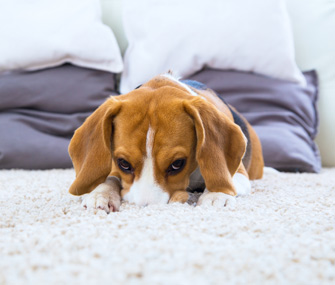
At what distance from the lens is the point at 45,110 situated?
3.06 m

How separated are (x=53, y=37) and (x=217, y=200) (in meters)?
2.04

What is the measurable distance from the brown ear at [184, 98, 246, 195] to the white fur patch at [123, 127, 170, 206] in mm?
182

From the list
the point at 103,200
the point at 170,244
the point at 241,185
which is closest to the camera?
the point at 170,244

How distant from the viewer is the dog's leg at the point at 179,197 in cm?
152

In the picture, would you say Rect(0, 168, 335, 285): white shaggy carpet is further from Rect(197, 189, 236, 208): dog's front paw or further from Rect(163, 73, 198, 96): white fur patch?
Rect(163, 73, 198, 96): white fur patch

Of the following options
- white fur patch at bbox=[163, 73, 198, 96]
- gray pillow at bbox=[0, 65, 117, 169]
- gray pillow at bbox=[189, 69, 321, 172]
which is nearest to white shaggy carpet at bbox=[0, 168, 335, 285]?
white fur patch at bbox=[163, 73, 198, 96]

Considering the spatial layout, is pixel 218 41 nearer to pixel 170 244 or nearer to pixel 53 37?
pixel 53 37

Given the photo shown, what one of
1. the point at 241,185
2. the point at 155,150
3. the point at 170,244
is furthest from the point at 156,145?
the point at 170,244

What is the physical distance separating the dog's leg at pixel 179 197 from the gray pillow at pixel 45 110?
144 cm

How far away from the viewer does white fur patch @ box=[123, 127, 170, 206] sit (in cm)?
150

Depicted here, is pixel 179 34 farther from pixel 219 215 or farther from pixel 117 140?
pixel 219 215

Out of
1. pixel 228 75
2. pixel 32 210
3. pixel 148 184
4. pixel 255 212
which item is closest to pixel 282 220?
pixel 255 212

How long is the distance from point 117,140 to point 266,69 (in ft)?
5.96

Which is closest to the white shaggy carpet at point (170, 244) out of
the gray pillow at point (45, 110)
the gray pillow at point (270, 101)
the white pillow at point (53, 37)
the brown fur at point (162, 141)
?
the brown fur at point (162, 141)
